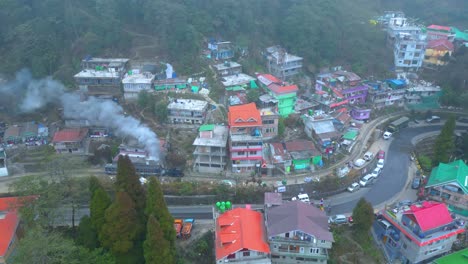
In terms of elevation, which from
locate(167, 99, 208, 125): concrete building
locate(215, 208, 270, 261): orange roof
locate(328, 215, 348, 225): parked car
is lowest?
locate(328, 215, 348, 225): parked car

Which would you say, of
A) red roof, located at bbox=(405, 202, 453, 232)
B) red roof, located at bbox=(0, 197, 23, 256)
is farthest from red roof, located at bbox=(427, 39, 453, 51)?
red roof, located at bbox=(0, 197, 23, 256)

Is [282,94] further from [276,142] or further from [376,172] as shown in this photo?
[376,172]

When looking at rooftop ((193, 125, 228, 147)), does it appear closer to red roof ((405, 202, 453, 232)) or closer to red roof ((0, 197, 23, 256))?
red roof ((0, 197, 23, 256))

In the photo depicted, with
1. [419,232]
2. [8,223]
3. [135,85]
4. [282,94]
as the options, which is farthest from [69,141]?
[419,232]

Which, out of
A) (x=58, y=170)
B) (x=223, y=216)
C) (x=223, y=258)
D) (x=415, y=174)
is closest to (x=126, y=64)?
(x=58, y=170)

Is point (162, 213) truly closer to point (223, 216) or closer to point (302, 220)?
point (223, 216)

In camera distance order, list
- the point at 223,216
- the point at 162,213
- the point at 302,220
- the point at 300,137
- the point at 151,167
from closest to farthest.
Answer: the point at 162,213, the point at 302,220, the point at 223,216, the point at 151,167, the point at 300,137
